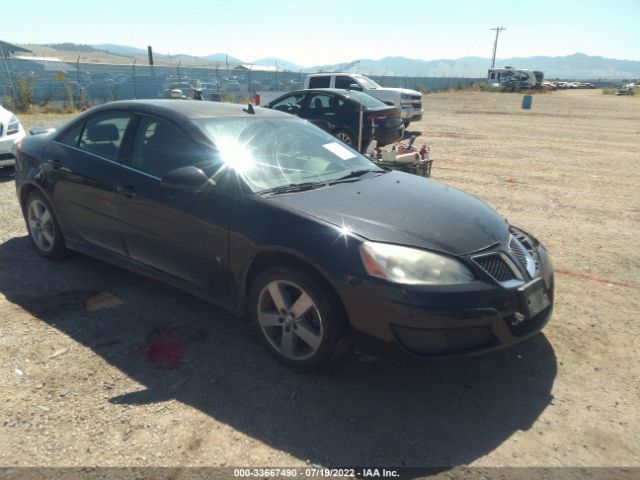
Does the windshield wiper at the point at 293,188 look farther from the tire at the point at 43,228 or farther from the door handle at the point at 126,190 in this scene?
the tire at the point at 43,228

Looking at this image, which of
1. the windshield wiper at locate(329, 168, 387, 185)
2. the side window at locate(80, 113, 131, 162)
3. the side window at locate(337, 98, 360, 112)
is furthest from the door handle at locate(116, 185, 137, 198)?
the side window at locate(337, 98, 360, 112)

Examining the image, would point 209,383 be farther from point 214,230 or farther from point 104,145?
point 104,145

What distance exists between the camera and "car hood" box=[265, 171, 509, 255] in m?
2.77

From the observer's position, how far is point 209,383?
293cm

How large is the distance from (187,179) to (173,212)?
35cm

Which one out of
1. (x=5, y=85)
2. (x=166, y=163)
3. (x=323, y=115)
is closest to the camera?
(x=166, y=163)

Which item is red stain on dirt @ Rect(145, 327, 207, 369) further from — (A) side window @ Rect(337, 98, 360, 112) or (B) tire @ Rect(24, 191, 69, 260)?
(A) side window @ Rect(337, 98, 360, 112)

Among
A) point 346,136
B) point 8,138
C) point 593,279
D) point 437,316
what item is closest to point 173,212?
point 437,316

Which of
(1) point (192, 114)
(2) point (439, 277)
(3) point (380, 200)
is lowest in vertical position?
(2) point (439, 277)

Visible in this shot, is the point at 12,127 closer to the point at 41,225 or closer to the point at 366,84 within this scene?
the point at 41,225

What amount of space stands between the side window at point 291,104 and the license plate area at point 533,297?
362 inches

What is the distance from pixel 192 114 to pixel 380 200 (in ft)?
5.13

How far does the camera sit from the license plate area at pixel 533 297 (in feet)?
8.86

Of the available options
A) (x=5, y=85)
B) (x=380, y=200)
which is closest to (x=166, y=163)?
(x=380, y=200)
